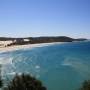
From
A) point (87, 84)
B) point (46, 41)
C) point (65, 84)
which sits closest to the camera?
point (87, 84)

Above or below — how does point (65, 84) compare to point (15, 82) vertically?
below

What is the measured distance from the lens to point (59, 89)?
33.7 meters

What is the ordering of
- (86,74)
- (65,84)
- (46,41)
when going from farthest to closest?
1. (46,41)
2. (86,74)
3. (65,84)

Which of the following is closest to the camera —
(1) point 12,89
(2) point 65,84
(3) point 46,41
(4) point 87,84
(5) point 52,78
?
(1) point 12,89

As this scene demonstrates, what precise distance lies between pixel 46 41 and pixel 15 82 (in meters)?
181

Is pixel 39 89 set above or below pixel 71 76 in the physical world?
above

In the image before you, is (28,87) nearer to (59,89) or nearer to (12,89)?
(12,89)

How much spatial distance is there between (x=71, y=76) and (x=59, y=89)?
36.4ft

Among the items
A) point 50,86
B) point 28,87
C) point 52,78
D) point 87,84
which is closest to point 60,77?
point 52,78

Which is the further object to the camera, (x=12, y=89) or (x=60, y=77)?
(x=60, y=77)

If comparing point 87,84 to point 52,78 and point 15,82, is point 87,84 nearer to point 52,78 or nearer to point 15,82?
point 15,82

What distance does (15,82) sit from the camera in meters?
19.0

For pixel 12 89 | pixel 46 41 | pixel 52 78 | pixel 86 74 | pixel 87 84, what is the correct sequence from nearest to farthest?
pixel 12 89 → pixel 87 84 → pixel 52 78 → pixel 86 74 → pixel 46 41

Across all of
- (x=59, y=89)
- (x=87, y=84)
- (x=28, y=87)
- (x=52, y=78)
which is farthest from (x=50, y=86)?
(x=28, y=87)
